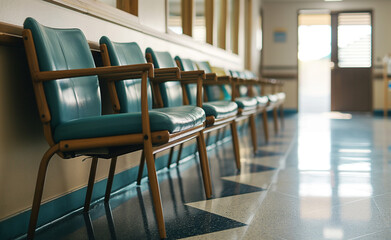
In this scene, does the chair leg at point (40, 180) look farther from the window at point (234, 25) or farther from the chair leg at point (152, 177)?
the window at point (234, 25)

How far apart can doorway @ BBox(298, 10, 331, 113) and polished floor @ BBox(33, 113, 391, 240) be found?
12143 mm

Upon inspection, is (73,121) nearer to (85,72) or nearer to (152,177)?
(85,72)

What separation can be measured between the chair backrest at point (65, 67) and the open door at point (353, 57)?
326 inches

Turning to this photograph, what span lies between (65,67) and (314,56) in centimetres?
1523

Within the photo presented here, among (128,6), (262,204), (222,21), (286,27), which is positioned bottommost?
(262,204)

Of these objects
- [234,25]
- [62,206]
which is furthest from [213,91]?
[234,25]

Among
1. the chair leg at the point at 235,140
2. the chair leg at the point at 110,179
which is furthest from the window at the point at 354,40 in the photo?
the chair leg at the point at 110,179

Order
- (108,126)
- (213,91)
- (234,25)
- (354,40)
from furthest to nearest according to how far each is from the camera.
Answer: (354,40) < (234,25) < (213,91) < (108,126)

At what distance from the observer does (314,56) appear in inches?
625

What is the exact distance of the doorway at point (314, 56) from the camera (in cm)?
1521

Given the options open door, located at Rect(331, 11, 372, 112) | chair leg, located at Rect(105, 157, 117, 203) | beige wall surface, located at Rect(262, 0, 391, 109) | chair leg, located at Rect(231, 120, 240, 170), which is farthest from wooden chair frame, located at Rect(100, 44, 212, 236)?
open door, located at Rect(331, 11, 372, 112)

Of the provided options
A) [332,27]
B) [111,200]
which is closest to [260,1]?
[332,27]

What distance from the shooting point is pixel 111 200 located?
2.18 meters

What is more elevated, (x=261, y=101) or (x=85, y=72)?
(x=85, y=72)
